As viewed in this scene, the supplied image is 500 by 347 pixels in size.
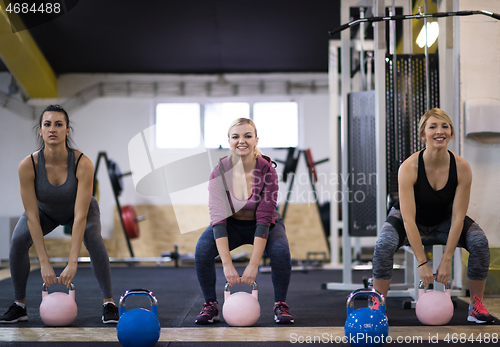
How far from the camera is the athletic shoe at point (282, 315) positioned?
1.97 metres

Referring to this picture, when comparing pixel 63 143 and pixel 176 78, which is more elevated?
pixel 176 78

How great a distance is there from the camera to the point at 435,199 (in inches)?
80.3

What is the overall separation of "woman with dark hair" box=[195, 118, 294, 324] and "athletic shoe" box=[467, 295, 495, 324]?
31.1 inches

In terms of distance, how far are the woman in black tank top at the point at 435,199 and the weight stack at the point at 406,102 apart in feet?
2.46

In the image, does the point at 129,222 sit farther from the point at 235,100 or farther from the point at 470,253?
the point at 470,253

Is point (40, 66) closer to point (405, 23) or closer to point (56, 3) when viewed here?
point (56, 3)

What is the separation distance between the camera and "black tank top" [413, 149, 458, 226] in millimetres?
2035

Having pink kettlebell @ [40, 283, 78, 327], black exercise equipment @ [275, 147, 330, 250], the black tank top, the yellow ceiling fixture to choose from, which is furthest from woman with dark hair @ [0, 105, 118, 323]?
the yellow ceiling fixture

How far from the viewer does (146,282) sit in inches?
154

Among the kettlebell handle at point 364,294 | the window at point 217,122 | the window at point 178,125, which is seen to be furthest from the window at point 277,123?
the kettlebell handle at point 364,294

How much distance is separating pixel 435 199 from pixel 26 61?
17.5 ft

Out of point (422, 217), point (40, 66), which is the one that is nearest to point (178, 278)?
point (422, 217)

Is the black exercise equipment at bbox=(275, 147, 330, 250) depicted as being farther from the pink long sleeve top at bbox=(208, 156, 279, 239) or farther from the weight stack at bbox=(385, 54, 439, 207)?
the pink long sleeve top at bbox=(208, 156, 279, 239)

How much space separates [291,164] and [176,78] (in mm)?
2321
